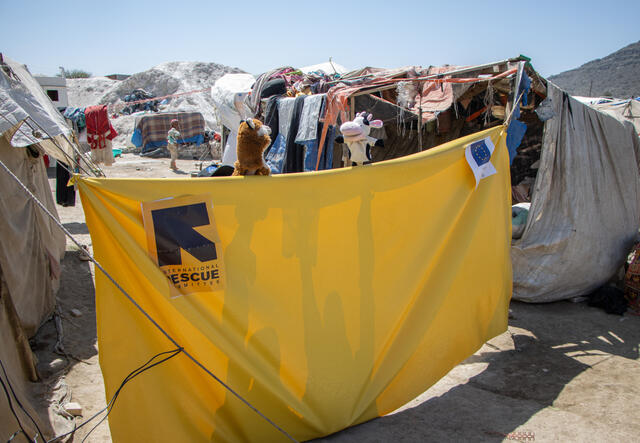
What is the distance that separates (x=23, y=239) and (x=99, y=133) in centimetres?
597

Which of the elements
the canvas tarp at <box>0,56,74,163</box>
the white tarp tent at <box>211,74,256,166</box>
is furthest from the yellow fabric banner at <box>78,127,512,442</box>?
the white tarp tent at <box>211,74,256,166</box>

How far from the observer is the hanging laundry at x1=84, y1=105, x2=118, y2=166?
31.3 ft

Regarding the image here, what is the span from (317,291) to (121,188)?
51.2 inches

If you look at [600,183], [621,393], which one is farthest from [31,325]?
[600,183]

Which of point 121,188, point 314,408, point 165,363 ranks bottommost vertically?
point 314,408

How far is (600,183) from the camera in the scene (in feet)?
17.9

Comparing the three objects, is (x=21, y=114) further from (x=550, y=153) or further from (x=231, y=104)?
(x=231, y=104)

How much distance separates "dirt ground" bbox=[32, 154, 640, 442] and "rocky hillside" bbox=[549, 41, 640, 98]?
39686 millimetres

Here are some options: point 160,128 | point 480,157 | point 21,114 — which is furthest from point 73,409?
point 160,128

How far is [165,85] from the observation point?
103 ft

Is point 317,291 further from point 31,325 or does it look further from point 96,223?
point 31,325

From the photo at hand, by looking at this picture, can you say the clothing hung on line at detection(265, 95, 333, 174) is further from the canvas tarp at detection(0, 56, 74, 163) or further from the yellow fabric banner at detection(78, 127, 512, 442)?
the canvas tarp at detection(0, 56, 74, 163)

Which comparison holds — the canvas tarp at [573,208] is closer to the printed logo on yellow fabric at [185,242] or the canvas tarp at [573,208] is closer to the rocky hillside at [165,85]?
the printed logo on yellow fabric at [185,242]

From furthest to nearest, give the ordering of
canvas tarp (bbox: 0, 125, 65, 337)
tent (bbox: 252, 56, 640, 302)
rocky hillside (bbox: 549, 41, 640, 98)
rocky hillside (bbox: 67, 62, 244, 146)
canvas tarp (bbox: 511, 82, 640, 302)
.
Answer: rocky hillside (bbox: 549, 41, 640, 98) → rocky hillside (bbox: 67, 62, 244, 146) → canvas tarp (bbox: 511, 82, 640, 302) → tent (bbox: 252, 56, 640, 302) → canvas tarp (bbox: 0, 125, 65, 337)
